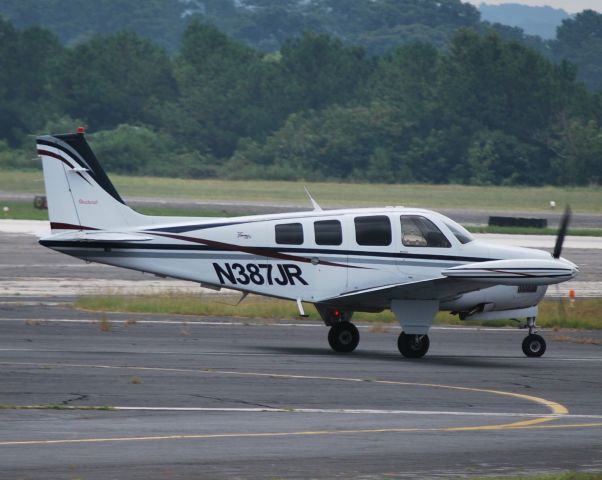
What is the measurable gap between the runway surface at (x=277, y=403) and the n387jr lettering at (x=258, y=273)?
3.87ft

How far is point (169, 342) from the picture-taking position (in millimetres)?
23656

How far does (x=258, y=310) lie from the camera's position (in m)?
30.8


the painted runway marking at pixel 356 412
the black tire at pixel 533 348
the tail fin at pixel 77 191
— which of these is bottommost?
the black tire at pixel 533 348

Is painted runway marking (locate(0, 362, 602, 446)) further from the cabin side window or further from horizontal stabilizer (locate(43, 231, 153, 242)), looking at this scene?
the cabin side window

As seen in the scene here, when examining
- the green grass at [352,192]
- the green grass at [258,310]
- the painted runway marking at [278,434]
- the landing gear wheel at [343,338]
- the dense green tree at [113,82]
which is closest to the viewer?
the painted runway marking at [278,434]

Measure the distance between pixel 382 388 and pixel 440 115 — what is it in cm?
9956

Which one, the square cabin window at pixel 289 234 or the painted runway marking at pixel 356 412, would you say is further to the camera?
the square cabin window at pixel 289 234

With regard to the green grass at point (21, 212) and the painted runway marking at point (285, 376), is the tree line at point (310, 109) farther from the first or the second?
the painted runway marking at point (285, 376)

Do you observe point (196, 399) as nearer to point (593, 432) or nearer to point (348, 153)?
point (593, 432)

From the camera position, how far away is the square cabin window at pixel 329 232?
22578 millimetres

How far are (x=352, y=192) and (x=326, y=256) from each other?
237ft

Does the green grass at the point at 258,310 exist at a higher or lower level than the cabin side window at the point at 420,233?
lower

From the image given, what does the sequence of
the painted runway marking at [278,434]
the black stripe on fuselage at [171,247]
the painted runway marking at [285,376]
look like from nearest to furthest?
the painted runway marking at [278,434], the painted runway marking at [285,376], the black stripe on fuselage at [171,247]

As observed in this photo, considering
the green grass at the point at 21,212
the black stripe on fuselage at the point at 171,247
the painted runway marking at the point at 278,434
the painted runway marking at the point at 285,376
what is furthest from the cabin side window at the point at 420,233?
the green grass at the point at 21,212
